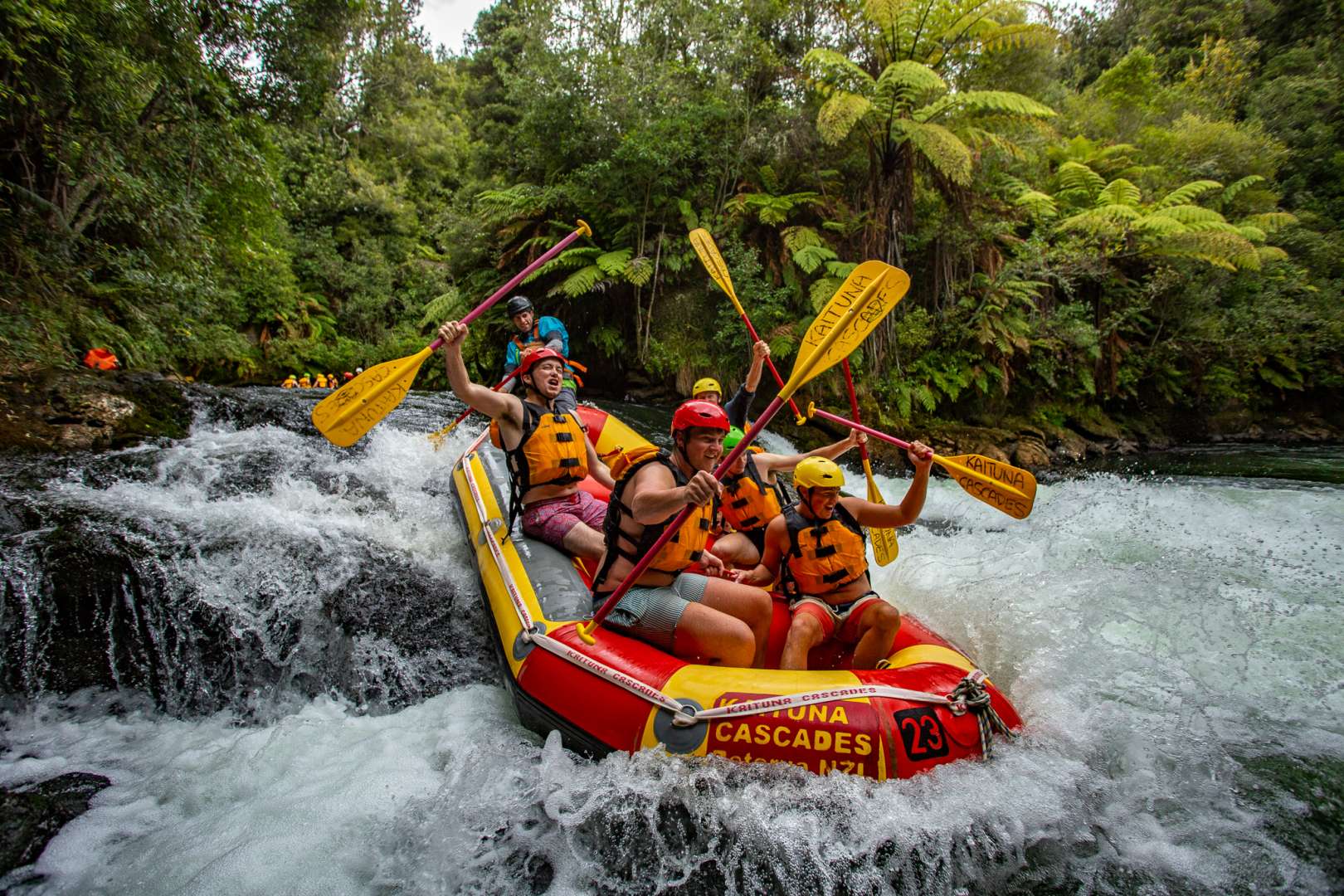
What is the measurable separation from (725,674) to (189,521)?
3165 mm

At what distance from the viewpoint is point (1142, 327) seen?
1071 cm

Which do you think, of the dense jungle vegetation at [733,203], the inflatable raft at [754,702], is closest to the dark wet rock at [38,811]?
the inflatable raft at [754,702]

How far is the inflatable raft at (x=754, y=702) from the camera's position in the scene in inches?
83.7

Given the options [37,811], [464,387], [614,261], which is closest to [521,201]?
[614,261]

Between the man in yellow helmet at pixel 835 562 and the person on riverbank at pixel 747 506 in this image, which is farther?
the person on riverbank at pixel 747 506

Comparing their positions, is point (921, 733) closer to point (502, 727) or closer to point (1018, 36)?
point (502, 727)

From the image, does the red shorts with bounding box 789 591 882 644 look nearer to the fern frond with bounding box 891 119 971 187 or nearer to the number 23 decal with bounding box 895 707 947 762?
the number 23 decal with bounding box 895 707 947 762

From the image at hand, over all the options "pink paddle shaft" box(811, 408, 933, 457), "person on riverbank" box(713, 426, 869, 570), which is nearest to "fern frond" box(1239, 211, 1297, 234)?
"pink paddle shaft" box(811, 408, 933, 457)

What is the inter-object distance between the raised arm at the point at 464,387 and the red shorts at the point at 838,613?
1758mm

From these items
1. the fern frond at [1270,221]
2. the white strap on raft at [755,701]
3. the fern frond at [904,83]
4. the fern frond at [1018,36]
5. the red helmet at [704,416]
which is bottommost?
the white strap on raft at [755,701]

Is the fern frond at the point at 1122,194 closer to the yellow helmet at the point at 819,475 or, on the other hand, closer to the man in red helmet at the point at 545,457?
the yellow helmet at the point at 819,475

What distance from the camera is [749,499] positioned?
3.60 metres

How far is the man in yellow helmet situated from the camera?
8.84 ft

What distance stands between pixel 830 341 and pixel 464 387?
5.67 ft
